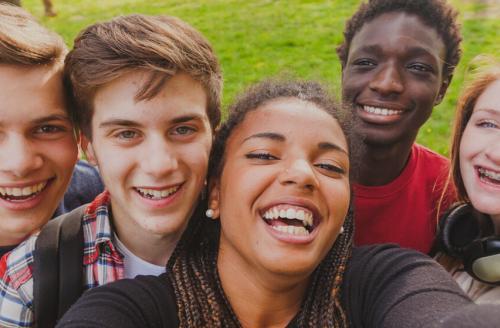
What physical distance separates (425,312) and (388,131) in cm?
155

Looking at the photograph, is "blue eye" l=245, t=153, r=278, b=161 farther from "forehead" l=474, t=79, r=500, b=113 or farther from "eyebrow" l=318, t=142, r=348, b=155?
"forehead" l=474, t=79, r=500, b=113

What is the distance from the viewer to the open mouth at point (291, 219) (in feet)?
7.34

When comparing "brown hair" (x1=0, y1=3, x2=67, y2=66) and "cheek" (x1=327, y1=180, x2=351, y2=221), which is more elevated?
"brown hair" (x1=0, y1=3, x2=67, y2=66)

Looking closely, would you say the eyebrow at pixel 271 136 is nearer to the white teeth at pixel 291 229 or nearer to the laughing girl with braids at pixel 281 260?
the laughing girl with braids at pixel 281 260

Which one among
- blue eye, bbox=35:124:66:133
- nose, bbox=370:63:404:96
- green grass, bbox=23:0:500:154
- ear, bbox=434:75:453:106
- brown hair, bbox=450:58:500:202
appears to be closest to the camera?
blue eye, bbox=35:124:66:133

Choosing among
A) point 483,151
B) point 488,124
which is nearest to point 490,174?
point 483,151

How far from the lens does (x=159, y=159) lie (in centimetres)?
235

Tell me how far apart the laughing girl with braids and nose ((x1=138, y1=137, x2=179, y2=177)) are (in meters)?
0.24

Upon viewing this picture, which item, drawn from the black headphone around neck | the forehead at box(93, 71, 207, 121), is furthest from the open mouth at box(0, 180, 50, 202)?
the black headphone around neck

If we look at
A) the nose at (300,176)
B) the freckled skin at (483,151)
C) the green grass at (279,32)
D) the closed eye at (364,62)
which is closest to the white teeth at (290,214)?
the nose at (300,176)

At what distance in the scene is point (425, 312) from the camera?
195 cm

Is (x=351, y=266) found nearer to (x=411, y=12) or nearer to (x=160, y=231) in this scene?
(x=160, y=231)

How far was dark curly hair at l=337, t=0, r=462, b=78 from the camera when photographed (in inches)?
133

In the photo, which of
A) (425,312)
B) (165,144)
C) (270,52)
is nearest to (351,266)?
(425,312)
